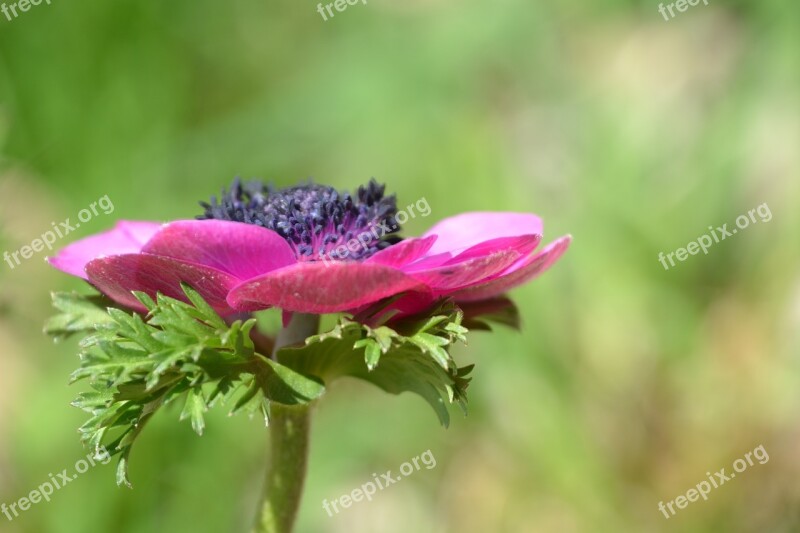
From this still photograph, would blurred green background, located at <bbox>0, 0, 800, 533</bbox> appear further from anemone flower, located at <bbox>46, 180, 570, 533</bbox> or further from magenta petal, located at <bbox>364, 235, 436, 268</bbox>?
magenta petal, located at <bbox>364, 235, 436, 268</bbox>

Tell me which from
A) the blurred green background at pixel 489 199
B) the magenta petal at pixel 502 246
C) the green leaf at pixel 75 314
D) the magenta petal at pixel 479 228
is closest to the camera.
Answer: the magenta petal at pixel 502 246

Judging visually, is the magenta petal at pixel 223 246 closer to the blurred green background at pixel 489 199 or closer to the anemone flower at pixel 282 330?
the anemone flower at pixel 282 330

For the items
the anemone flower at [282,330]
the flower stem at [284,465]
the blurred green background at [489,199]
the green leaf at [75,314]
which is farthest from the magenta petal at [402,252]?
the blurred green background at [489,199]

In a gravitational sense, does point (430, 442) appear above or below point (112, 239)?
below

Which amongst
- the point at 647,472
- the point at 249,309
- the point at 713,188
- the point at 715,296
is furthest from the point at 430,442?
the point at 249,309

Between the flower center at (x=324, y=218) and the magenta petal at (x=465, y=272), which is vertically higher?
the flower center at (x=324, y=218)

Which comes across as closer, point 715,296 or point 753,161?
point 715,296

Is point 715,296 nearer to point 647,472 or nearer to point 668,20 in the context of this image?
point 647,472
